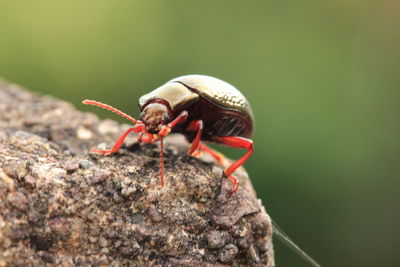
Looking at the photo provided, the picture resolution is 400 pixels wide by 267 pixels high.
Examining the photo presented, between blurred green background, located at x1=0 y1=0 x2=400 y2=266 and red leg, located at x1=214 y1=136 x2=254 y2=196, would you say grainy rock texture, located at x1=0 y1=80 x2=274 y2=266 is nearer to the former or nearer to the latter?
red leg, located at x1=214 y1=136 x2=254 y2=196

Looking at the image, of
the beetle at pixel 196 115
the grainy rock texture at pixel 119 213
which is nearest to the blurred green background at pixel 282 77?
the beetle at pixel 196 115

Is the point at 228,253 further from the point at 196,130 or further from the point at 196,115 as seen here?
the point at 196,115

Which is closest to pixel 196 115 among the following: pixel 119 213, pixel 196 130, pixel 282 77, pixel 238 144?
pixel 196 130

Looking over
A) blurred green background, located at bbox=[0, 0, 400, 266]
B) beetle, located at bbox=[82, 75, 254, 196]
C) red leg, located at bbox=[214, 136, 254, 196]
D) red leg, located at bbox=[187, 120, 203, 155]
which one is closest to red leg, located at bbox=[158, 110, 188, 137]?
beetle, located at bbox=[82, 75, 254, 196]

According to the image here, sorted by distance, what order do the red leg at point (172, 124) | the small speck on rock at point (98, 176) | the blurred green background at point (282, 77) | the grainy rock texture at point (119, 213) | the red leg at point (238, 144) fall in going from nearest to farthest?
1. the grainy rock texture at point (119, 213)
2. the small speck on rock at point (98, 176)
3. the red leg at point (172, 124)
4. the red leg at point (238, 144)
5. the blurred green background at point (282, 77)

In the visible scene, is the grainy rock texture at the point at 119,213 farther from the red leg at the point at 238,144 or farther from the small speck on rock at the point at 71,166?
the red leg at the point at 238,144

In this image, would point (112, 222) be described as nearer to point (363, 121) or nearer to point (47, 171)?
point (47, 171)

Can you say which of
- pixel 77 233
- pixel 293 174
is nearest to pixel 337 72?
pixel 293 174
